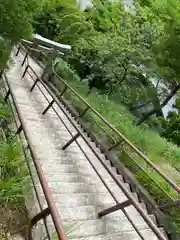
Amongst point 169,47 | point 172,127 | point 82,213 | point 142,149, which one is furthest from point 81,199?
point 169,47

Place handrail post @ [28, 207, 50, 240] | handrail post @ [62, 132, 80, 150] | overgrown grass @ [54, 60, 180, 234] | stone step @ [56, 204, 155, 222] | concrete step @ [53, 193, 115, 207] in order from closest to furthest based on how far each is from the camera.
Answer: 1. handrail post @ [28, 207, 50, 240]
2. stone step @ [56, 204, 155, 222]
3. concrete step @ [53, 193, 115, 207]
4. handrail post @ [62, 132, 80, 150]
5. overgrown grass @ [54, 60, 180, 234]

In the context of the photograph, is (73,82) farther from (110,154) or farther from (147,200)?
(147,200)

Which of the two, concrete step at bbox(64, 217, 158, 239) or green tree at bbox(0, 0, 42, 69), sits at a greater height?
green tree at bbox(0, 0, 42, 69)

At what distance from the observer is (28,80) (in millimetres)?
8625

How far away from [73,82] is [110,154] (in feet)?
16.8

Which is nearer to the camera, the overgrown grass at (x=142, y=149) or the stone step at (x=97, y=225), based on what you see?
the stone step at (x=97, y=225)

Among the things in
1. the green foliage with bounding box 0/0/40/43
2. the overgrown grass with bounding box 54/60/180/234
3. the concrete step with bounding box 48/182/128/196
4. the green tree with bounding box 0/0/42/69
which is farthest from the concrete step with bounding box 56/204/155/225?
the green foliage with bounding box 0/0/40/43

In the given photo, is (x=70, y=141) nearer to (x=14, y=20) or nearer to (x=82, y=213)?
(x=82, y=213)

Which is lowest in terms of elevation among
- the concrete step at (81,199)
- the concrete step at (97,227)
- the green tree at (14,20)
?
the concrete step at (97,227)

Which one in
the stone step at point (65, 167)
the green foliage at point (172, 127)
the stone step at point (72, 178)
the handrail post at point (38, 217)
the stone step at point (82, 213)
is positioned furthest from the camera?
the green foliage at point (172, 127)

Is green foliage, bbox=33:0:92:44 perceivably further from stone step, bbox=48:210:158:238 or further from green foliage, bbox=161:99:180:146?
stone step, bbox=48:210:158:238

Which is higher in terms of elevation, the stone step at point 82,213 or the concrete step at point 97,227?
the stone step at point 82,213

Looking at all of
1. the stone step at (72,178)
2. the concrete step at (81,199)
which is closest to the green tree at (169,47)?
the stone step at (72,178)

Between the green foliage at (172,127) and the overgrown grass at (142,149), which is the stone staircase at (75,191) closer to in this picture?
the overgrown grass at (142,149)
